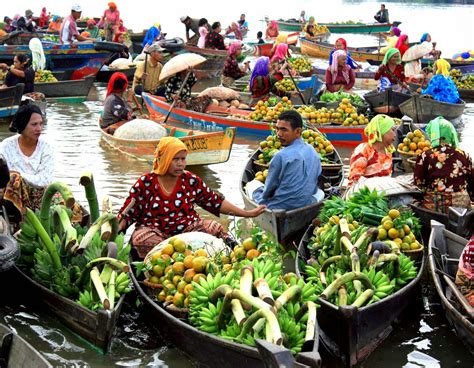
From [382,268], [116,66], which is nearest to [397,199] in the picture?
[382,268]

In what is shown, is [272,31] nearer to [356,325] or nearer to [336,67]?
[336,67]

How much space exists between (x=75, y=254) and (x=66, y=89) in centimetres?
1008

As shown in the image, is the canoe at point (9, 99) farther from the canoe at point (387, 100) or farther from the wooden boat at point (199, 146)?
the canoe at point (387, 100)

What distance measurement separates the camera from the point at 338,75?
46.0 ft

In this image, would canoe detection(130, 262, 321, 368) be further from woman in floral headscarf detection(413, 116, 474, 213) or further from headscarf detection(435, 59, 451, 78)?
A: headscarf detection(435, 59, 451, 78)

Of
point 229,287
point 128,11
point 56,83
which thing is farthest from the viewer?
point 128,11

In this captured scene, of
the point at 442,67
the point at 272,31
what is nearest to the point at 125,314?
the point at 442,67

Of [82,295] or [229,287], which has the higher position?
[229,287]

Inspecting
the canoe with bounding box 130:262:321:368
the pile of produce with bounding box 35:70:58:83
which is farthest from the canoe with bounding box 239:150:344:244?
the pile of produce with bounding box 35:70:58:83

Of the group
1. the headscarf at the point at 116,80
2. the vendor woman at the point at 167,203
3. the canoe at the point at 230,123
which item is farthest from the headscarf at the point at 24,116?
the canoe at the point at 230,123

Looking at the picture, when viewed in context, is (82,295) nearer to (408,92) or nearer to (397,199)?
(397,199)

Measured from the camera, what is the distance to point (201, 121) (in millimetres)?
12539

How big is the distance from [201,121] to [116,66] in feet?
19.1

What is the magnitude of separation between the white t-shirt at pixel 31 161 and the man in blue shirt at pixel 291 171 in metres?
1.91
